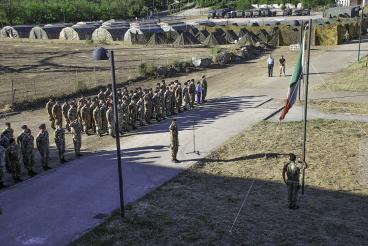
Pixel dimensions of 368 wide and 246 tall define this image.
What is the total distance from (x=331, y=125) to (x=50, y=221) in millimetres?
13074

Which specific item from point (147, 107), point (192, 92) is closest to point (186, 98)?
point (192, 92)

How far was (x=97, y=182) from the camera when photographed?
49.3 feet

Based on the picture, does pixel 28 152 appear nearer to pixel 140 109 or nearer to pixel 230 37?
pixel 140 109

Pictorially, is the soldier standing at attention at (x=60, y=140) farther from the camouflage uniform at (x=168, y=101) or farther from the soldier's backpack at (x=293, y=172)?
the soldier's backpack at (x=293, y=172)

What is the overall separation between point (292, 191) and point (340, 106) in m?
13.3

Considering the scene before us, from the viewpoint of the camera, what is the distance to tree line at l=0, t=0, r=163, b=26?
8194cm

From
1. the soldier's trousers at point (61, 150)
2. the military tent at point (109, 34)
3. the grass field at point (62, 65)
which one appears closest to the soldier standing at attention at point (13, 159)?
the soldier's trousers at point (61, 150)

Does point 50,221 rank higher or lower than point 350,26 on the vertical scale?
lower

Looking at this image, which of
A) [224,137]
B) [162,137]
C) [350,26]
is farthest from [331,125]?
[350,26]

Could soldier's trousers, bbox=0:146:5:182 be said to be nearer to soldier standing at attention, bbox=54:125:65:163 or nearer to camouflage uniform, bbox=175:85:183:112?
soldier standing at attention, bbox=54:125:65:163

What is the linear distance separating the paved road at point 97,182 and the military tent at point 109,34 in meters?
35.6

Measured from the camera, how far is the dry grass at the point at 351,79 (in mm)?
29089

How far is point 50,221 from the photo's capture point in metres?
12.4

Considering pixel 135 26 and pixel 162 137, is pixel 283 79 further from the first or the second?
pixel 135 26
